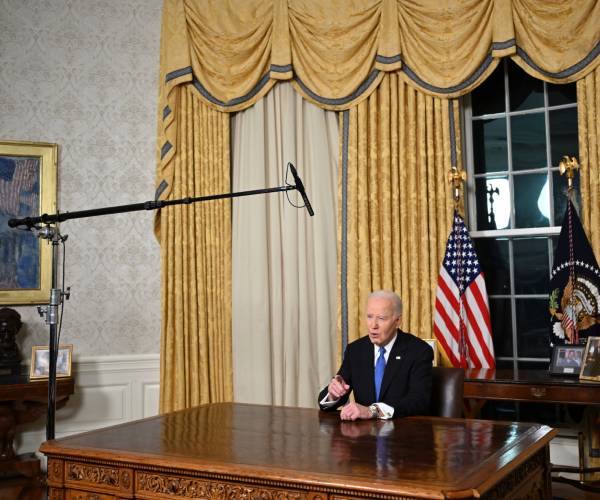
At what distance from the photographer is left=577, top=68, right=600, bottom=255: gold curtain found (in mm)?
4594

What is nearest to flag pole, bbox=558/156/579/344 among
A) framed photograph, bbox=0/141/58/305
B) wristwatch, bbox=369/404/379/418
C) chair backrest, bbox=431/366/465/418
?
chair backrest, bbox=431/366/465/418

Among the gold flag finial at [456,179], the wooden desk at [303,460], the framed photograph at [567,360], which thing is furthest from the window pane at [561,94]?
the wooden desk at [303,460]

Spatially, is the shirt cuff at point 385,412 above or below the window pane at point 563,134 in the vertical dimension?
below

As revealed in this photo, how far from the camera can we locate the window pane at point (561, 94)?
503 cm

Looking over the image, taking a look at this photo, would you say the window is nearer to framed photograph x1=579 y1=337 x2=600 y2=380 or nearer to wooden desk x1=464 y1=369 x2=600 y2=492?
wooden desk x1=464 y1=369 x2=600 y2=492

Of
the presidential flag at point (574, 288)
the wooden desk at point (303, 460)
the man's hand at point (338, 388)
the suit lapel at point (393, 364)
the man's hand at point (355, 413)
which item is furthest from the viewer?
the presidential flag at point (574, 288)

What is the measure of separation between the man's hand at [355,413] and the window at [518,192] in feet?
7.74

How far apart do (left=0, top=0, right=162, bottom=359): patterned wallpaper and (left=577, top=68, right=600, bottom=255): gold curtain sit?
11.0ft

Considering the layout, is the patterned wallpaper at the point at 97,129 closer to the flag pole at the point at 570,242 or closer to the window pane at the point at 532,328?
the window pane at the point at 532,328

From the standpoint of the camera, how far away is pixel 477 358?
16.1ft

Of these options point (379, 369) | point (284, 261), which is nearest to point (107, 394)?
point (284, 261)

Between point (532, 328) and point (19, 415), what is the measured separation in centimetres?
378

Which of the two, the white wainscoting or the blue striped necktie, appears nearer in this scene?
the blue striped necktie

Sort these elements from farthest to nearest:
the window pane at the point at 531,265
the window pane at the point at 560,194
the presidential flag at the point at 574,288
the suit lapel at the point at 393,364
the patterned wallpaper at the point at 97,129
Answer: the patterned wallpaper at the point at 97,129, the window pane at the point at 531,265, the window pane at the point at 560,194, the presidential flag at the point at 574,288, the suit lapel at the point at 393,364
